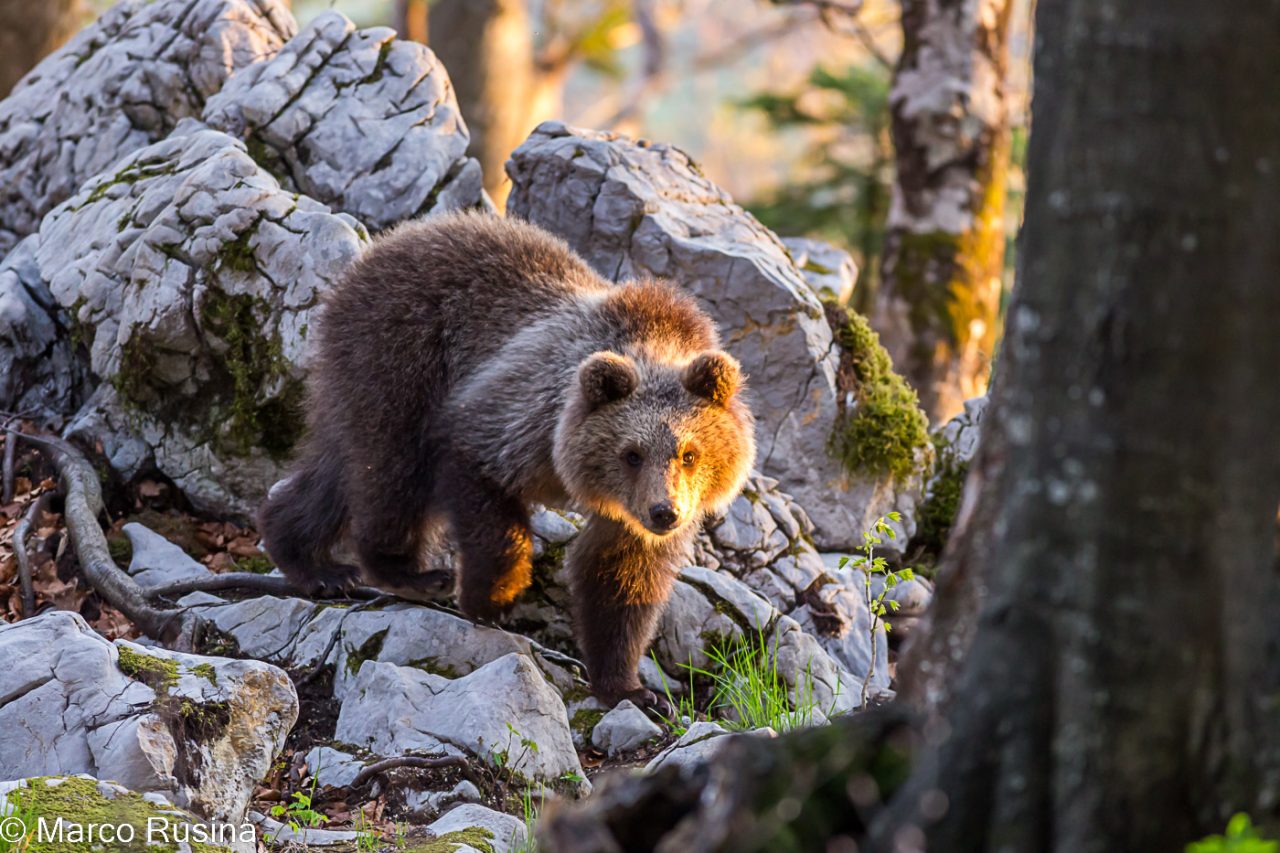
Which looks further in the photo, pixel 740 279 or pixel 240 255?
pixel 740 279

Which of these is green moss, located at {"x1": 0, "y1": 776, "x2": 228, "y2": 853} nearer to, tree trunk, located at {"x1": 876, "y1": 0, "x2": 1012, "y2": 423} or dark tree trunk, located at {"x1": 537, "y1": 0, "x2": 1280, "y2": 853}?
dark tree trunk, located at {"x1": 537, "y1": 0, "x2": 1280, "y2": 853}

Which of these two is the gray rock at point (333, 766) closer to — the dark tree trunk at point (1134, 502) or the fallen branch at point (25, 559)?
the fallen branch at point (25, 559)

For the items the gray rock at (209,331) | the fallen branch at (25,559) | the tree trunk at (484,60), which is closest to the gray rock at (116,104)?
the gray rock at (209,331)

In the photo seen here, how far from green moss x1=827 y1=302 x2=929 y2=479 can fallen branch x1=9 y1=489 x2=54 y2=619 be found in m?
4.69

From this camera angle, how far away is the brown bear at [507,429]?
6188mm

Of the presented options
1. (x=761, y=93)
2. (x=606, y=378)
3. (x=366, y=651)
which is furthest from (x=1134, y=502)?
(x=761, y=93)

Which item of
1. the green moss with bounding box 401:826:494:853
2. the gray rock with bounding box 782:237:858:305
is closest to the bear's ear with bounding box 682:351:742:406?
the green moss with bounding box 401:826:494:853

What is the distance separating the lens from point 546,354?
653 cm

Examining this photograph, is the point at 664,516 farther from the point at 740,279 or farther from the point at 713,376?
the point at 740,279

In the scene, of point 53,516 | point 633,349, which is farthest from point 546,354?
point 53,516

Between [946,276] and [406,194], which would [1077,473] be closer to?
[406,194]

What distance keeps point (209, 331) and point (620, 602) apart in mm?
3079

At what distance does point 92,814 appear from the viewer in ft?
12.6

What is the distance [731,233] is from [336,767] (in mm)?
4783
